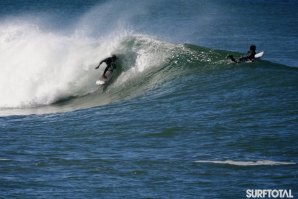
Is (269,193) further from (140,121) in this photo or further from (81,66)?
(81,66)

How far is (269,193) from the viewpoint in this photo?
1326 cm

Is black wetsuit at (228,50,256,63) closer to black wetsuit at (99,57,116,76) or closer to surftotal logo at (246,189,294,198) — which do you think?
black wetsuit at (99,57,116,76)

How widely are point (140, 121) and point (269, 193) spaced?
786 centimetres

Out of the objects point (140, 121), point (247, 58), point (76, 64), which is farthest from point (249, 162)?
point (76, 64)

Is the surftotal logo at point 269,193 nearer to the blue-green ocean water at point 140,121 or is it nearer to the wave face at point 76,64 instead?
the blue-green ocean water at point 140,121

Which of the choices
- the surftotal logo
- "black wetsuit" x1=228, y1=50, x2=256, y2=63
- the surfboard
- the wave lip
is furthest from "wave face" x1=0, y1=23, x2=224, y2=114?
the surftotal logo

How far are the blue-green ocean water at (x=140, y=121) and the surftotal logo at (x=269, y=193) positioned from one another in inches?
5.8

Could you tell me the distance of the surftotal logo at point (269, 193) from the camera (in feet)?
43.1

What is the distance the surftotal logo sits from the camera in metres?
13.1

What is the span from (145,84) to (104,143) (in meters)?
8.23

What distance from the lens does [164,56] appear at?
28141mm

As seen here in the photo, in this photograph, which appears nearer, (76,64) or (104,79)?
(104,79)

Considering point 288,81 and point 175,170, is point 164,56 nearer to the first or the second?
point 288,81

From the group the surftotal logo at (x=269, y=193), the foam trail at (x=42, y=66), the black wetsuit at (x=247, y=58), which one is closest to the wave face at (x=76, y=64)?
the foam trail at (x=42, y=66)
